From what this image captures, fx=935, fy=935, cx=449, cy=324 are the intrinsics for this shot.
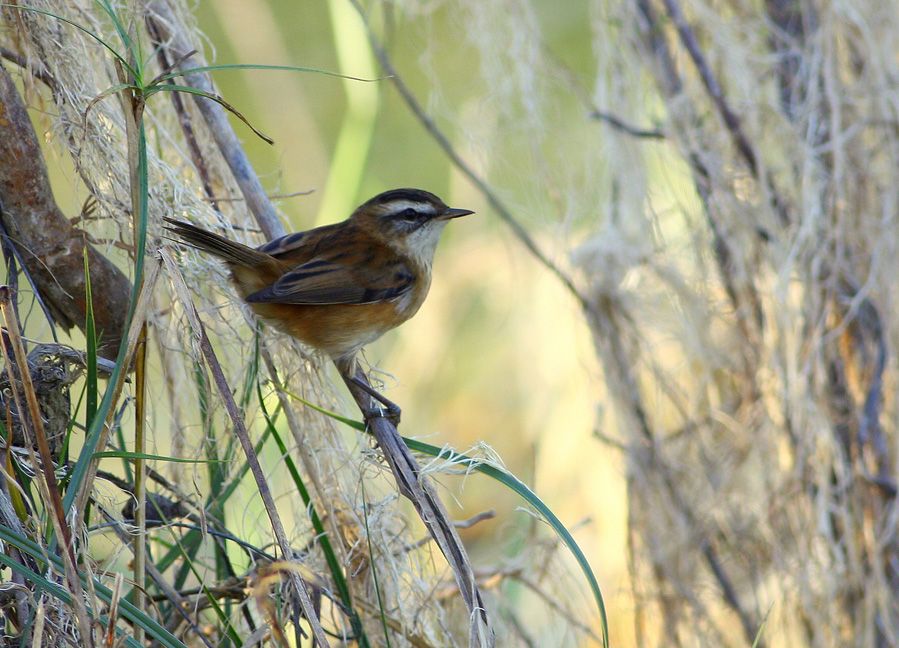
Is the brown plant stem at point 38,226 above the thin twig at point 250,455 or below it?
above

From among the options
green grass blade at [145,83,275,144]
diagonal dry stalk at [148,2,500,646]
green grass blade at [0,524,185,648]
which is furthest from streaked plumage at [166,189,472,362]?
green grass blade at [0,524,185,648]

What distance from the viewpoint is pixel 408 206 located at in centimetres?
304

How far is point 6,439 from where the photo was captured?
1.59m

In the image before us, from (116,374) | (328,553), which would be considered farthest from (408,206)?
(116,374)

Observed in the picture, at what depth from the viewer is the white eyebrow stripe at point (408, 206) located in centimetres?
Result: 304

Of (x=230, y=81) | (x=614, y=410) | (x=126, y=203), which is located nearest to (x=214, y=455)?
(x=126, y=203)

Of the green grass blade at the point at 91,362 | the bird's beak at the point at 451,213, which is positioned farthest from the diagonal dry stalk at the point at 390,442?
the bird's beak at the point at 451,213

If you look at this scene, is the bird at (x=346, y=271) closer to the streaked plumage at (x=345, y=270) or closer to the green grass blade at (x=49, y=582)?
the streaked plumage at (x=345, y=270)

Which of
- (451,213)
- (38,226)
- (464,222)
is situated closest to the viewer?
(38,226)

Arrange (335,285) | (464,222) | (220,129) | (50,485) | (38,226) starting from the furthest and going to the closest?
(464,222)
(335,285)
(220,129)
(38,226)
(50,485)

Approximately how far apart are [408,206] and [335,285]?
39cm

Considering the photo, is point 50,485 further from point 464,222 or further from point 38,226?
point 464,222

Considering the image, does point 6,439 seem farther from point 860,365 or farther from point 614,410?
point 860,365

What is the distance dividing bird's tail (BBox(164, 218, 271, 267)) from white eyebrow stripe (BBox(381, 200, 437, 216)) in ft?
2.44
